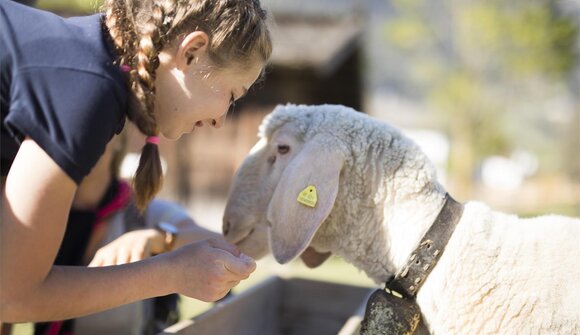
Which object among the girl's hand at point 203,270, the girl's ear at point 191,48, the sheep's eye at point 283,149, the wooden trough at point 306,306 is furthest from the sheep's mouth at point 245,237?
the girl's ear at point 191,48

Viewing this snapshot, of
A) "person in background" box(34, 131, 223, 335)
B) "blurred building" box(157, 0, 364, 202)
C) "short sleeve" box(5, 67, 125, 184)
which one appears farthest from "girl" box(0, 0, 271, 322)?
"blurred building" box(157, 0, 364, 202)

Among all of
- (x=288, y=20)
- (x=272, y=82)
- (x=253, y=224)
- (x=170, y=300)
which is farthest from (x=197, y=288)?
(x=288, y=20)

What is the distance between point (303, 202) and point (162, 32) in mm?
669

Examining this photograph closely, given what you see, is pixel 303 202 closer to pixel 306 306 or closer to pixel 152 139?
pixel 152 139

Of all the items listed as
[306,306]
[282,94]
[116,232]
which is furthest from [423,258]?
[282,94]

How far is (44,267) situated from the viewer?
1344 mm

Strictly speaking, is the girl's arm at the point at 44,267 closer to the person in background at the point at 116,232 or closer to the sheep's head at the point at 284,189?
the sheep's head at the point at 284,189

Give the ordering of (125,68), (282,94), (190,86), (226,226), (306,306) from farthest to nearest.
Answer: (282,94), (306,306), (226,226), (190,86), (125,68)

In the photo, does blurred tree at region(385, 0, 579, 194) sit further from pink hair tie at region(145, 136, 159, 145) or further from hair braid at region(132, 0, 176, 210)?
hair braid at region(132, 0, 176, 210)

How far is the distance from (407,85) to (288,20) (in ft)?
209

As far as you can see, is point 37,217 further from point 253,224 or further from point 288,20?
point 288,20

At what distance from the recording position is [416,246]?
72.9 inches

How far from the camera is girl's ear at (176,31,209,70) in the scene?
160cm

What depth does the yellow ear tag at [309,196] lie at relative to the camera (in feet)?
6.07
